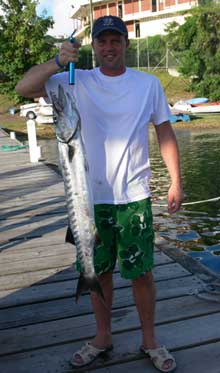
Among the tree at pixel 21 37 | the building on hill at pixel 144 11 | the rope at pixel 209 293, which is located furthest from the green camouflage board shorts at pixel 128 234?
the building on hill at pixel 144 11

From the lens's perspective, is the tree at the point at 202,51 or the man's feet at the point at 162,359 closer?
the man's feet at the point at 162,359

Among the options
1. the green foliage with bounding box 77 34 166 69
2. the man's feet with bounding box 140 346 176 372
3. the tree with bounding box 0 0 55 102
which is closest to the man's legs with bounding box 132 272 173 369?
the man's feet with bounding box 140 346 176 372

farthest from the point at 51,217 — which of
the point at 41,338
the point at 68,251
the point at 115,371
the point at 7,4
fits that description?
the point at 7,4

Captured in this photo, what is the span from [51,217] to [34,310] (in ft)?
9.70

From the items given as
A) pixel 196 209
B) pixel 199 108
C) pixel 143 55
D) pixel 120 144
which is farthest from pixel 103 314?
pixel 143 55

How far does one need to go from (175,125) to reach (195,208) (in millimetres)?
16405

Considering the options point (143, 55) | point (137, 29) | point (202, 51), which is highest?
point (137, 29)

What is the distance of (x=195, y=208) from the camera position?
9250 millimetres

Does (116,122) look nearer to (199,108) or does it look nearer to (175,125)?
(175,125)

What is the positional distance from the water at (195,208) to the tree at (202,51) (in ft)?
48.2

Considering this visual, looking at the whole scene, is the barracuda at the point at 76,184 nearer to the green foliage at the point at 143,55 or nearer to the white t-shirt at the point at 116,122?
the white t-shirt at the point at 116,122

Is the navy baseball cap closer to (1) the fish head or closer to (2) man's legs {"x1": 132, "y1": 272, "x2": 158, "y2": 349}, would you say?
(1) the fish head

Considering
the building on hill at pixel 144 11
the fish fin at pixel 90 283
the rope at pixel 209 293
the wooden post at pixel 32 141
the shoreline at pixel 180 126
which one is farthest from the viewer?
Answer: the building on hill at pixel 144 11

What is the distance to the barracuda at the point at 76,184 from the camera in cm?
254
